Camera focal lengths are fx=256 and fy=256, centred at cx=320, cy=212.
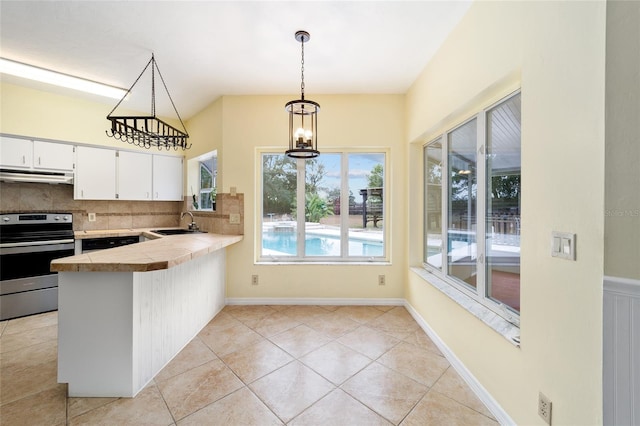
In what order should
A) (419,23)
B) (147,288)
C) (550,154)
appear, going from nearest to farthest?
(550,154) < (147,288) < (419,23)

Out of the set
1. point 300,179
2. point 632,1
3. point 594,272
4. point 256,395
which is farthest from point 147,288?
point 632,1

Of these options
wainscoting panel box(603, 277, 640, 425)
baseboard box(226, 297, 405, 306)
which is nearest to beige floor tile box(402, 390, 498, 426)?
wainscoting panel box(603, 277, 640, 425)

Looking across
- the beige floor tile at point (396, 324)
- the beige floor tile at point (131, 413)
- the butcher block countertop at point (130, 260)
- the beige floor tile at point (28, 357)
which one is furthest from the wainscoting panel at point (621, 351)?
the beige floor tile at point (28, 357)

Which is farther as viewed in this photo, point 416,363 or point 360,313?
point 360,313

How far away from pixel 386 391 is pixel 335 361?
49 cm

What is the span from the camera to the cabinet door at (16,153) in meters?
3.01

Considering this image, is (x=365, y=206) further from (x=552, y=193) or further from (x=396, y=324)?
(x=552, y=193)

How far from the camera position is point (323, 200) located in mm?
3590

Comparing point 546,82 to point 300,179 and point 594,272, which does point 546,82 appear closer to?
point 594,272

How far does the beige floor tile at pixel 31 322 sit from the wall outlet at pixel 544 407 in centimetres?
436

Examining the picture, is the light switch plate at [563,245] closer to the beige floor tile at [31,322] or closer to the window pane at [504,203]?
the window pane at [504,203]

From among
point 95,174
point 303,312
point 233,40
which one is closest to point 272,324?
point 303,312

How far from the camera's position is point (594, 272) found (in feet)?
3.43

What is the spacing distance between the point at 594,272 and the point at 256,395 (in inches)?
79.2
